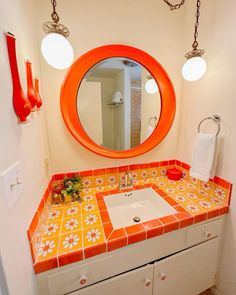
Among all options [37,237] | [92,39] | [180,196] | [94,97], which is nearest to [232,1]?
[92,39]

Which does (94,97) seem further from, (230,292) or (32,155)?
(230,292)

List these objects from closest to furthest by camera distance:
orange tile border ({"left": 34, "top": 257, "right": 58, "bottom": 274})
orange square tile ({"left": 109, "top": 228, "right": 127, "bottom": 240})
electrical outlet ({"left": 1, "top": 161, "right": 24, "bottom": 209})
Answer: electrical outlet ({"left": 1, "top": 161, "right": 24, "bottom": 209}) < orange tile border ({"left": 34, "top": 257, "right": 58, "bottom": 274}) < orange square tile ({"left": 109, "top": 228, "right": 127, "bottom": 240})

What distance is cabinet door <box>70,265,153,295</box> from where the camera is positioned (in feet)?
2.62

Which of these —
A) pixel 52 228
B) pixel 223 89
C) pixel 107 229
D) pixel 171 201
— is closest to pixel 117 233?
pixel 107 229

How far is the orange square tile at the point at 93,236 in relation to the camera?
29.6 inches

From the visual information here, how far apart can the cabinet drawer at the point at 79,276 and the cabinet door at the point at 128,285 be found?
0.05 metres

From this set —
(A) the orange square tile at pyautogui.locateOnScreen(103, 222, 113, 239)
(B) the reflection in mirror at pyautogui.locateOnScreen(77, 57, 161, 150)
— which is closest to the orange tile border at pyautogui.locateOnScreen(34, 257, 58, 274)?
(A) the orange square tile at pyautogui.locateOnScreen(103, 222, 113, 239)

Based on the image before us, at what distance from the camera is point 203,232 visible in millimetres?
1004

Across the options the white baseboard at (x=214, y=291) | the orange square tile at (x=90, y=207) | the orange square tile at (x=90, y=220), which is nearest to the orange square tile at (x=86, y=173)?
the orange square tile at (x=90, y=207)

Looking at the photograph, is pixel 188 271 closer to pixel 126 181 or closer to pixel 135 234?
pixel 135 234

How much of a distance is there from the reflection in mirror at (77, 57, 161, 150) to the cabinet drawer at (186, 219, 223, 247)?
73cm

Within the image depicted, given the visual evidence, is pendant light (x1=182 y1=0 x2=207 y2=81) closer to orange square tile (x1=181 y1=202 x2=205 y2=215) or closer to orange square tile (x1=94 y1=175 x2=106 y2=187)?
orange square tile (x1=181 y1=202 x2=205 y2=215)

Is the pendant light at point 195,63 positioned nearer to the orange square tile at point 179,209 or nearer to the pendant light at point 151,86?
the pendant light at point 151,86

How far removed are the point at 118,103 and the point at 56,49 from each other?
0.54m
